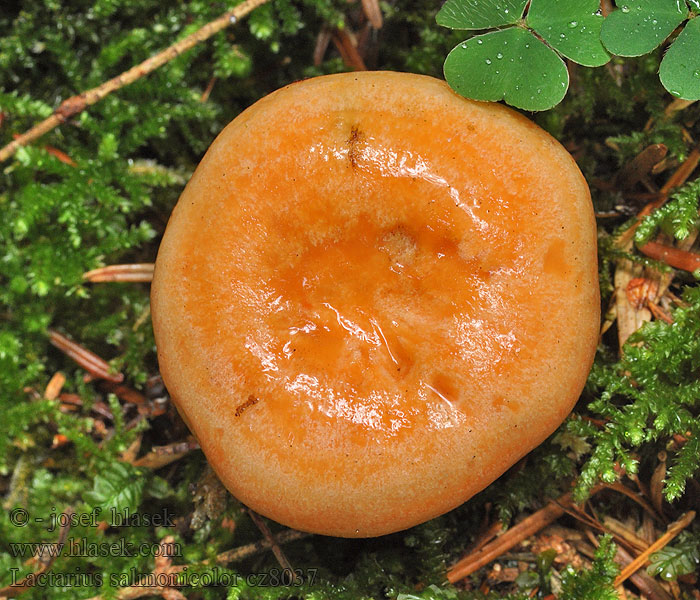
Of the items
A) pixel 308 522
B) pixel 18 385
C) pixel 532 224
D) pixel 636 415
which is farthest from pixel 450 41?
pixel 18 385

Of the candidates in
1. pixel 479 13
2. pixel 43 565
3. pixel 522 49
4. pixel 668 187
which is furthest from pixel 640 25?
pixel 43 565

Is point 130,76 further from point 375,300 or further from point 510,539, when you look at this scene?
point 510,539

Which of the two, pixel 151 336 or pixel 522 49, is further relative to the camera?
pixel 151 336

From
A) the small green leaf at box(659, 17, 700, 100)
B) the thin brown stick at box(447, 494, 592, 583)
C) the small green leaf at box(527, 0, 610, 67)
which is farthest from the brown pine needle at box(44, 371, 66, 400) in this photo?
the small green leaf at box(659, 17, 700, 100)

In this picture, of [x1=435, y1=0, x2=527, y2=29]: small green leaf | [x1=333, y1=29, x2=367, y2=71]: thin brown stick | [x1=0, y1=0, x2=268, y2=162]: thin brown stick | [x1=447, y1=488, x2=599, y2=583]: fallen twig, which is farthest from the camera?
[x1=333, y1=29, x2=367, y2=71]: thin brown stick

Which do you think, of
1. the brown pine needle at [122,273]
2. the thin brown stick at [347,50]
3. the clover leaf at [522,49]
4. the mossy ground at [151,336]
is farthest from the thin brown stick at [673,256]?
the brown pine needle at [122,273]

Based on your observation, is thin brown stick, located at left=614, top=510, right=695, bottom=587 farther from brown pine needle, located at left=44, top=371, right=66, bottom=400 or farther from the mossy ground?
brown pine needle, located at left=44, top=371, right=66, bottom=400

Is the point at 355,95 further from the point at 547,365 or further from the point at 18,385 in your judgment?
the point at 18,385
